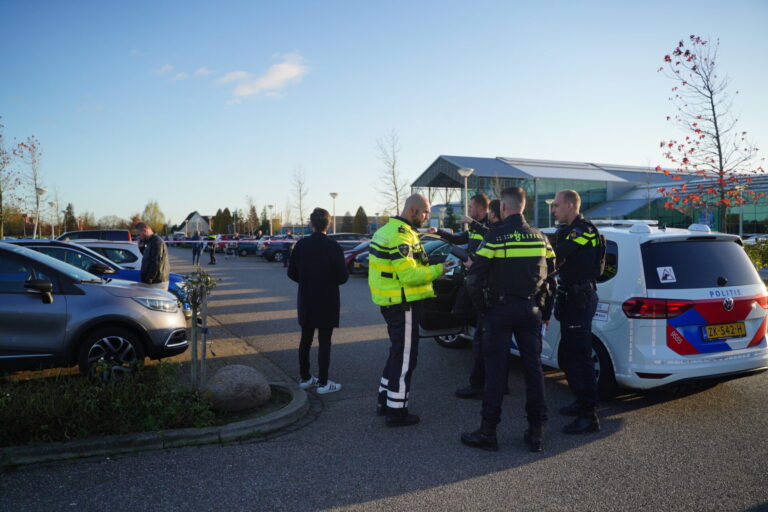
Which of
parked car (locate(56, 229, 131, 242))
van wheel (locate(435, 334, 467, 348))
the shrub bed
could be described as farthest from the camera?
parked car (locate(56, 229, 131, 242))

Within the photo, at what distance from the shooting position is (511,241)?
4.13 m

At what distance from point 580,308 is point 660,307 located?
735 millimetres

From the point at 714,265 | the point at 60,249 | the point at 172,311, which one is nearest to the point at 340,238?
the point at 60,249

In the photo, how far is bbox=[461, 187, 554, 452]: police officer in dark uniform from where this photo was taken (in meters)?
4.11

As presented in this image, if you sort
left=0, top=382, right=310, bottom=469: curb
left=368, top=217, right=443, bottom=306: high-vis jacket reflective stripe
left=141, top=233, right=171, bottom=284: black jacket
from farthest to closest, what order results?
left=141, top=233, right=171, bottom=284: black jacket, left=368, top=217, right=443, bottom=306: high-vis jacket reflective stripe, left=0, top=382, right=310, bottom=469: curb

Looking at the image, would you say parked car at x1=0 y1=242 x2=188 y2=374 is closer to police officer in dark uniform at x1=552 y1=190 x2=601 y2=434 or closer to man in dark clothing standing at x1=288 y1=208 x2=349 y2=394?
man in dark clothing standing at x1=288 y1=208 x2=349 y2=394

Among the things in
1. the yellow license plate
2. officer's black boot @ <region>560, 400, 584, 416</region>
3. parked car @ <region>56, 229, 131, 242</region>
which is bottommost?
officer's black boot @ <region>560, 400, 584, 416</region>

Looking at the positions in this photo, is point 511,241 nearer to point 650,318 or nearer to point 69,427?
point 650,318

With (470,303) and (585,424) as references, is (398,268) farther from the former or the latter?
(585,424)

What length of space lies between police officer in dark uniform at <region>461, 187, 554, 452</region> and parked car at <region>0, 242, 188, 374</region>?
3.41 m

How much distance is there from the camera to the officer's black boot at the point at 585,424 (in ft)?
14.7

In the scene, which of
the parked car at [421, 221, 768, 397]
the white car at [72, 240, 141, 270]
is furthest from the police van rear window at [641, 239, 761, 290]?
the white car at [72, 240, 141, 270]

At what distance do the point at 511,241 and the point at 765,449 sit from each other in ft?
8.00

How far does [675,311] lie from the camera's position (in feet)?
15.2
